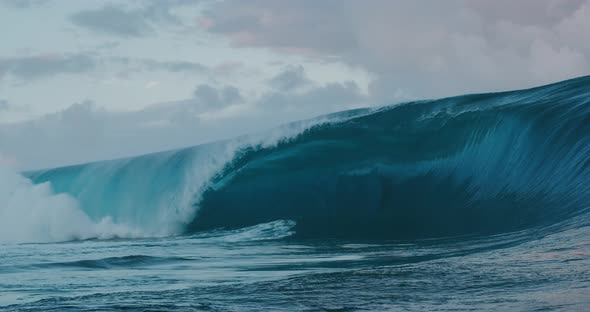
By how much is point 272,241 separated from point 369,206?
3.52m

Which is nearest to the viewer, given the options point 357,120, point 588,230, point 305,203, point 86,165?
point 588,230

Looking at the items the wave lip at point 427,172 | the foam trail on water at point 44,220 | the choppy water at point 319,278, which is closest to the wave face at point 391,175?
the wave lip at point 427,172

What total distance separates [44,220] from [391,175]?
387 inches

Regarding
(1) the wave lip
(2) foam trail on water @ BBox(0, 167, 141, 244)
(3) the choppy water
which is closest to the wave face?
(1) the wave lip

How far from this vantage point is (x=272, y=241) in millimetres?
12039

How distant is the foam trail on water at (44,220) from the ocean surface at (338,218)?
5 centimetres

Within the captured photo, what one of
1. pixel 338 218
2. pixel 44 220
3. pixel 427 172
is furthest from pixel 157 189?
pixel 427 172

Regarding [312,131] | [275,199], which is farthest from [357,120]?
[275,199]

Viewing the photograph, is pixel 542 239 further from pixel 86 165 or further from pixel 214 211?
pixel 86 165

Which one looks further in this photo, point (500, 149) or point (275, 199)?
point (275, 199)

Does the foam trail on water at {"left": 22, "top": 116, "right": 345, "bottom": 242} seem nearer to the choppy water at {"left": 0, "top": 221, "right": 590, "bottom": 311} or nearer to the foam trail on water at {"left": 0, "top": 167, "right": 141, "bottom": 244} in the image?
the foam trail on water at {"left": 0, "top": 167, "right": 141, "bottom": 244}

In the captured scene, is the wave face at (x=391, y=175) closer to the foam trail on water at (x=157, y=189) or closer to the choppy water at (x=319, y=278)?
the foam trail on water at (x=157, y=189)

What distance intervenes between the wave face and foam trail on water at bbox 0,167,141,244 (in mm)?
570

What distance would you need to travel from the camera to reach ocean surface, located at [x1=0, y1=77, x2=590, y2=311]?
5.16 m
